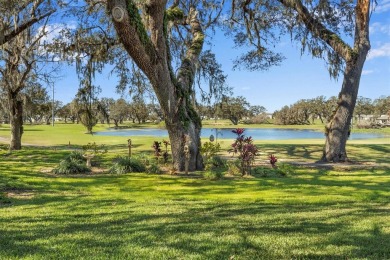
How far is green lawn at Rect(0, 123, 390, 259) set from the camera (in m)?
4.12

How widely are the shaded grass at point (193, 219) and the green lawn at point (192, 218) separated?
0.01 meters

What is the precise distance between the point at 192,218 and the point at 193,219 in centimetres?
9

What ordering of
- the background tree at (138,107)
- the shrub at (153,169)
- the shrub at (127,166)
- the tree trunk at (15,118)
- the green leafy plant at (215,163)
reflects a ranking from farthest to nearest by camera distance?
the tree trunk at (15,118)
the background tree at (138,107)
the green leafy plant at (215,163)
the shrub at (127,166)
the shrub at (153,169)

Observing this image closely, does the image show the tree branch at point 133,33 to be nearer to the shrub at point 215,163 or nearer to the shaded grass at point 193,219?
the shaded grass at point 193,219

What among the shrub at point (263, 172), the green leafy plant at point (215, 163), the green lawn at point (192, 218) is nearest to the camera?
the green lawn at point (192, 218)

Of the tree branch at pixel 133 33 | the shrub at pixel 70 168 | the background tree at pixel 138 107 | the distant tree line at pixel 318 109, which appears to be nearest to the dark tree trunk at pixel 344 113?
the tree branch at pixel 133 33

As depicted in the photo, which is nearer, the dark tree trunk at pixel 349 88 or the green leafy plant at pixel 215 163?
the green leafy plant at pixel 215 163

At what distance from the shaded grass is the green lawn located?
15 millimetres

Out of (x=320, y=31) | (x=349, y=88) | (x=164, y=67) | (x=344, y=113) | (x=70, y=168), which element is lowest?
(x=70, y=168)

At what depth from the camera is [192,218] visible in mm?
5785

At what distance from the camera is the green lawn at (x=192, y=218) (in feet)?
13.5

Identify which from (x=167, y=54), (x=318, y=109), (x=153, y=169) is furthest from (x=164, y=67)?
(x=318, y=109)

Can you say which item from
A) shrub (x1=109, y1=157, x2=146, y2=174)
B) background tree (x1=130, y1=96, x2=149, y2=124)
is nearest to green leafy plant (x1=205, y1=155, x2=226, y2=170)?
shrub (x1=109, y1=157, x2=146, y2=174)

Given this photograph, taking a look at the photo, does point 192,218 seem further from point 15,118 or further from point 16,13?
point 15,118
